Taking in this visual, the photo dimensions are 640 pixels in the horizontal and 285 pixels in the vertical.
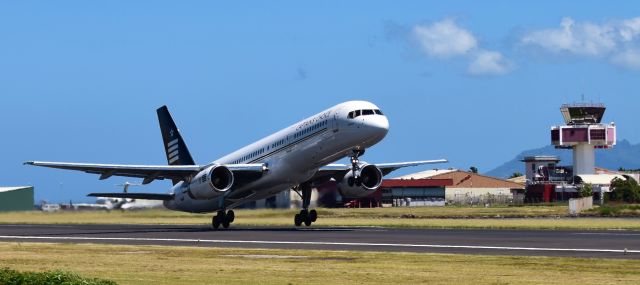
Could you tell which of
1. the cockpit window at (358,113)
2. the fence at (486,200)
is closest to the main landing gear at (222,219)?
the cockpit window at (358,113)

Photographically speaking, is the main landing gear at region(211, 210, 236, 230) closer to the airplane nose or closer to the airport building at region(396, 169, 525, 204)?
the airplane nose

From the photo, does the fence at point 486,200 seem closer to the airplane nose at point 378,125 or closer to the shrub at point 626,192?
the shrub at point 626,192

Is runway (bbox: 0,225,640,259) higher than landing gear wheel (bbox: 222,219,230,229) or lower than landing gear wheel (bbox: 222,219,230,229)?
lower

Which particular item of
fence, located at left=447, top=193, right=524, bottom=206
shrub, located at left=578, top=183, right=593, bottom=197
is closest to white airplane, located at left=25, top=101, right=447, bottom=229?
fence, located at left=447, top=193, right=524, bottom=206

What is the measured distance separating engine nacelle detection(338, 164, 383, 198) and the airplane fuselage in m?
1.84

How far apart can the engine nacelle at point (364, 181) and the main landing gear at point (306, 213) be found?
11.3ft

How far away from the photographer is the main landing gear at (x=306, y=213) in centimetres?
6225

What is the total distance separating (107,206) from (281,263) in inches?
1971

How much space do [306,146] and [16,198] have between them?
183 ft

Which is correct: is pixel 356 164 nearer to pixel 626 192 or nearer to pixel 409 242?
pixel 409 242

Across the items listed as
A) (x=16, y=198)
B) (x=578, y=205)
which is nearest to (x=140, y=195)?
(x=16, y=198)

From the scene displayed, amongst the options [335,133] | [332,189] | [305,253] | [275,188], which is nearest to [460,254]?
[305,253]

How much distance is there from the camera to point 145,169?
2368 inches

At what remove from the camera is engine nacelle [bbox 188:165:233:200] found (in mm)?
57656
